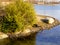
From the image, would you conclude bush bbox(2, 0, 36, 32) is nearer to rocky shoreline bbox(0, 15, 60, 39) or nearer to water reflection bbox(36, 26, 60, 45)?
rocky shoreline bbox(0, 15, 60, 39)

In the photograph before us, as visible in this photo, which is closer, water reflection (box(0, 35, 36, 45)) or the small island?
water reflection (box(0, 35, 36, 45))

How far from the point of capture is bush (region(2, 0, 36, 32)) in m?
24.1

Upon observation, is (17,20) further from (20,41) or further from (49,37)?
(49,37)

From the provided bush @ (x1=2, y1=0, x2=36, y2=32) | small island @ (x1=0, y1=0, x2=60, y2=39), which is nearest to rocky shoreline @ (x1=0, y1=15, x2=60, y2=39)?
small island @ (x1=0, y1=0, x2=60, y2=39)

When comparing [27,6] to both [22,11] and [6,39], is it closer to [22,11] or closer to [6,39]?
[22,11]

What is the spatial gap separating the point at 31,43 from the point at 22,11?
5.13 meters

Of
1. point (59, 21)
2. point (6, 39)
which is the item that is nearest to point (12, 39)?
point (6, 39)

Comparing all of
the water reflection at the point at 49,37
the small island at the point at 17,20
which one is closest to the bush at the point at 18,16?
the small island at the point at 17,20

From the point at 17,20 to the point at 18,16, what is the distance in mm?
671

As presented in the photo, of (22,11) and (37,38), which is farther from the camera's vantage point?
(22,11)

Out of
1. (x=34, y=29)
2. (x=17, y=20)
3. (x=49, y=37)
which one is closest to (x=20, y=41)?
(x=17, y=20)

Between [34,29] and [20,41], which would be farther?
[34,29]

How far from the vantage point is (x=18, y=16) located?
24500 millimetres

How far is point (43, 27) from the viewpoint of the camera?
91.2 ft
